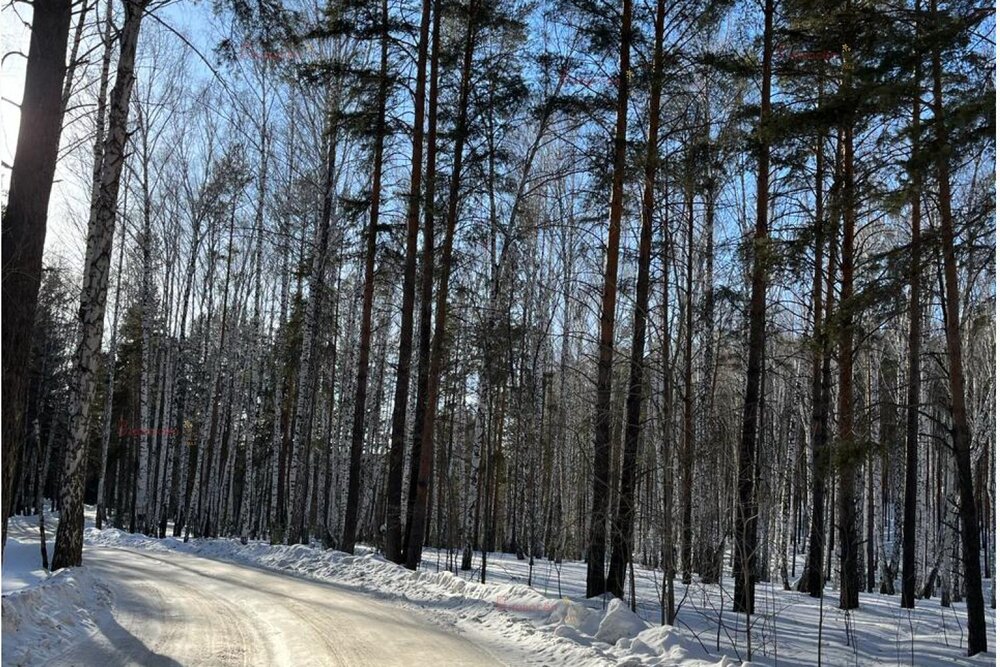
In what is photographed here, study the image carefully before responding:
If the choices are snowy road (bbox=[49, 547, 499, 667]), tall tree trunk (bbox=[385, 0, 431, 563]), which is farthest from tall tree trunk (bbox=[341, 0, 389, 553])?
snowy road (bbox=[49, 547, 499, 667])

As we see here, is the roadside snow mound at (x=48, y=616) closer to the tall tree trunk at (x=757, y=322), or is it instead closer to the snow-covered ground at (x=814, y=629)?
the snow-covered ground at (x=814, y=629)

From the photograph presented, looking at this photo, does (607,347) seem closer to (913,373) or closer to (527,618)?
(527,618)

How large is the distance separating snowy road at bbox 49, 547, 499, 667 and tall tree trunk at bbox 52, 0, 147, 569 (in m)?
1.04

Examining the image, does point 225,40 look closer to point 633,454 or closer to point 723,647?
point 633,454

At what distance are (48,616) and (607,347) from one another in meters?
6.46

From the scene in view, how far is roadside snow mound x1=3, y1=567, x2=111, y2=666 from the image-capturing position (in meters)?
5.52

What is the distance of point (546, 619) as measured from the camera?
762 cm

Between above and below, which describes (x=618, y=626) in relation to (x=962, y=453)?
below

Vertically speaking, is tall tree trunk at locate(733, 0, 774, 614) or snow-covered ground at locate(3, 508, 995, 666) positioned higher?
tall tree trunk at locate(733, 0, 774, 614)

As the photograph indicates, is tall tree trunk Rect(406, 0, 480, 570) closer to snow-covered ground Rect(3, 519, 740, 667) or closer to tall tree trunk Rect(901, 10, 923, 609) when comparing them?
snow-covered ground Rect(3, 519, 740, 667)

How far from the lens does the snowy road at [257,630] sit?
5762 mm

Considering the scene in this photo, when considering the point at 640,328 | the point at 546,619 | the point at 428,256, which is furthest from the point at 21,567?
the point at 640,328

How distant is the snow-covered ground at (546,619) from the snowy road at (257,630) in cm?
17

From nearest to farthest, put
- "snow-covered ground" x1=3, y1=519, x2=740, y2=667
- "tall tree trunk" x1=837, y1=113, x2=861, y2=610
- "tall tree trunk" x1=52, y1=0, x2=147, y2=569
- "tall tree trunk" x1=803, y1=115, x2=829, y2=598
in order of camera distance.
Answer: "snow-covered ground" x1=3, y1=519, x2=740, y2=667 → "tall tree trunk" x1=837, y1=113, x2=861, y2=610 → "tall tree trunk" x1=52, y1=0, x2=147, y2=569 → "tall tree trunk" x1=803, y1=115, x2=829, y2=598
